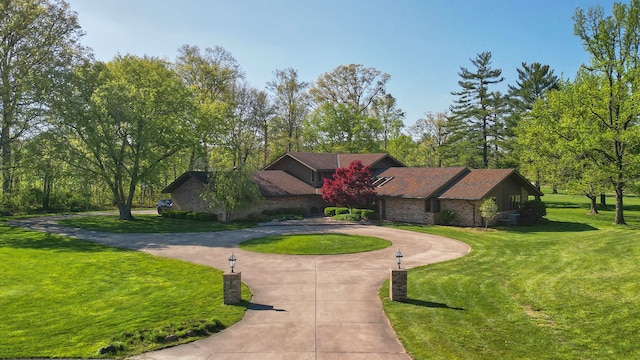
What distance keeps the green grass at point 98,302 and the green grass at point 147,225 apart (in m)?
9.89

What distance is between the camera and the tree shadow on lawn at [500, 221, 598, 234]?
30.9 metres

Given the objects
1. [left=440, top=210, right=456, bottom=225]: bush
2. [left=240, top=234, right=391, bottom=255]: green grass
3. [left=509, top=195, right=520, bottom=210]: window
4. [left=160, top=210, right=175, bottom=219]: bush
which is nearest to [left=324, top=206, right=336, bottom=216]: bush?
[left=440, top=210, right=456, bottom=225]: bush

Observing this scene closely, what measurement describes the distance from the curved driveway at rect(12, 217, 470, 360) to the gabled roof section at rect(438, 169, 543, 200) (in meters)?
A: 6.44

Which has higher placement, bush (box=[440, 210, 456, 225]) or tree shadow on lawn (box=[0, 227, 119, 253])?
bush (box=[440, 210, 456, 225])

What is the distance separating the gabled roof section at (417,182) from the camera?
3544 centimetres

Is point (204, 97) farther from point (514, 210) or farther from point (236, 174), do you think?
point (514, 210)

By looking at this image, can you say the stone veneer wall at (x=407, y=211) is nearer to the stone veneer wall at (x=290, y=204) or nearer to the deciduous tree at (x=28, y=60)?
the stone veneer wall at (x=290, y=204)

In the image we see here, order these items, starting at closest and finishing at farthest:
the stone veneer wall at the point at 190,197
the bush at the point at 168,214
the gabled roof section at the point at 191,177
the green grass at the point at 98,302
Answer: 1. the green grass at the point at 98,302
2. the gabled roof section at the point at 191,177
3. the bush at the point at 168,214
4. the stone veneer wall at the point at 190,197

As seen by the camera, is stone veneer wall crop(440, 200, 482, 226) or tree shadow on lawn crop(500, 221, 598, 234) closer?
tree shadow on lawn crop(500, 221, 598, 234)

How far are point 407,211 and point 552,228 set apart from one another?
1118cm

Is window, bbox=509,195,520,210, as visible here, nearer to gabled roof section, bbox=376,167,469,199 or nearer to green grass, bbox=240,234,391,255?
gabled roof section, bbox=376,167,469,199

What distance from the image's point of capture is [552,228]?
105 ft

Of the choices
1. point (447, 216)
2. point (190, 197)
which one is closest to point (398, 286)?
point (447, 216)

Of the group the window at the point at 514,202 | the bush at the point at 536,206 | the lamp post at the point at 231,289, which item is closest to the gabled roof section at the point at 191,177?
the lamp post at the point at 231,289
